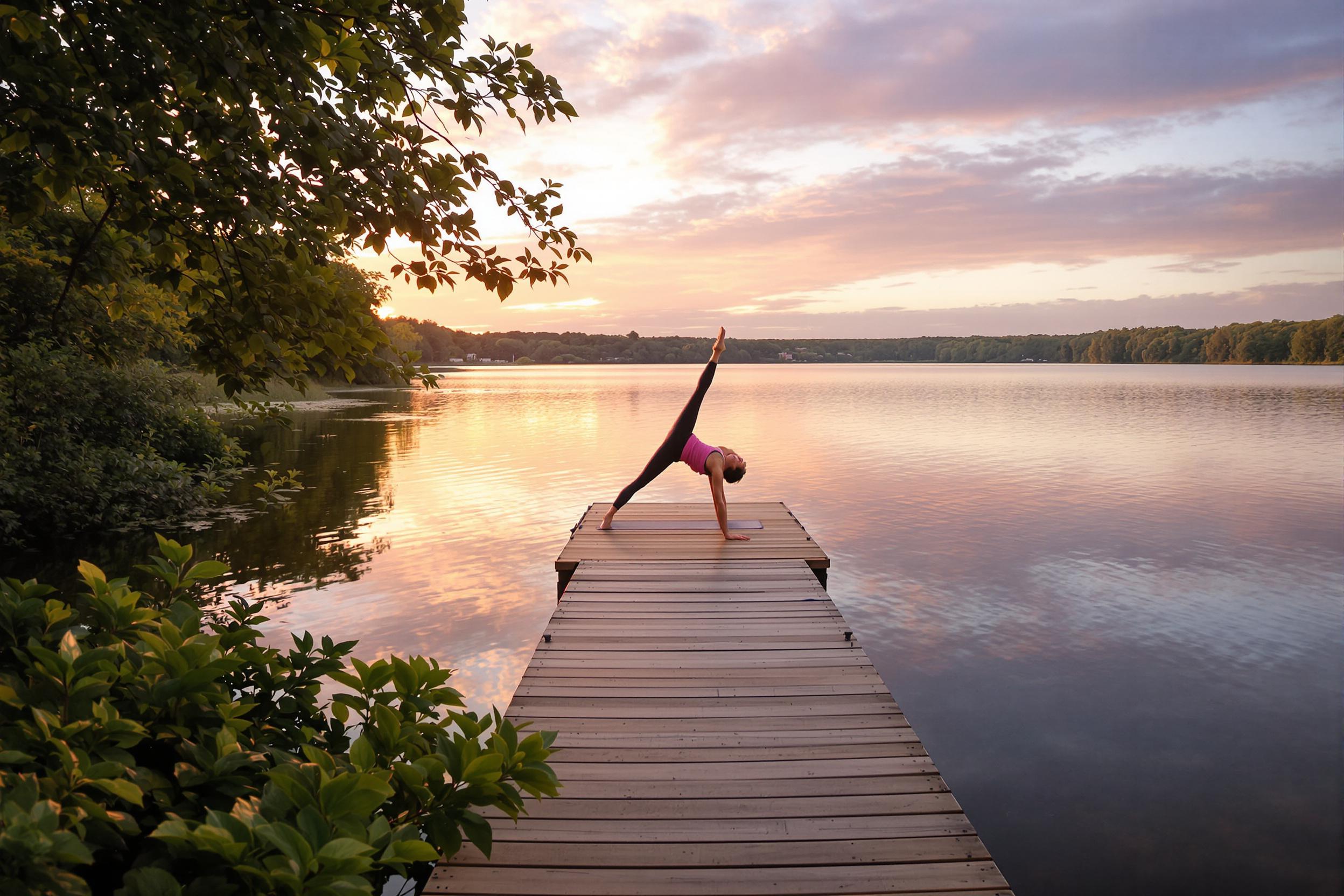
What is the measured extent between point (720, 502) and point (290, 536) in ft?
28.9

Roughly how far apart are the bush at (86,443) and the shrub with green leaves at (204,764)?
10.5 metres

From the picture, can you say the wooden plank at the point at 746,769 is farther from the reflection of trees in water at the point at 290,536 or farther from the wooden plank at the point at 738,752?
the reflection of trees in water at the point at 290,536

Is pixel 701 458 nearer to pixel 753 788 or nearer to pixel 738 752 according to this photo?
pixel 738 752

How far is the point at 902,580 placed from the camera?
1197 centimetres

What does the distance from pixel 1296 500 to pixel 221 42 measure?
2172cm

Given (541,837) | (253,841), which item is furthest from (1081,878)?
(253,841)

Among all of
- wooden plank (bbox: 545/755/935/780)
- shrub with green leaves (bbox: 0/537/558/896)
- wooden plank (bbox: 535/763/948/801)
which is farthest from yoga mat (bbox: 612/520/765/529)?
shrub with green leaves (bbox: 0/537/558/896)

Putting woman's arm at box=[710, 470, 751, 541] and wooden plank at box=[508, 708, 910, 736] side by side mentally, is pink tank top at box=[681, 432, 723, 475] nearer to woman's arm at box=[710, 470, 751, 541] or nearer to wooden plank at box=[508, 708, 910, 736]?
woman's arm at box=[710, 470, 751, 541]

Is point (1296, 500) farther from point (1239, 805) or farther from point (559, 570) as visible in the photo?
point (559, 570)

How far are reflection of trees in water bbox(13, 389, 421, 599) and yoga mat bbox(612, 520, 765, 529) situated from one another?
14.7 feet

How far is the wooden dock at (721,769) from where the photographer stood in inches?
136

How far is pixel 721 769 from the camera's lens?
438cm

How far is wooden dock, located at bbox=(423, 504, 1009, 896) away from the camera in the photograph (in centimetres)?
346

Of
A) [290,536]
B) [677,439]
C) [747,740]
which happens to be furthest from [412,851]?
[290,536]
